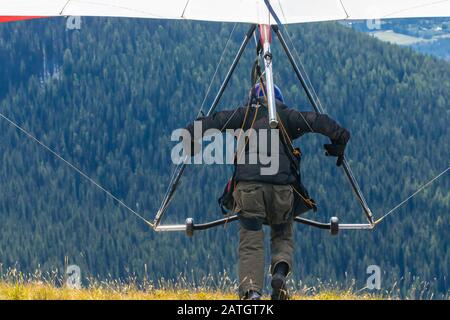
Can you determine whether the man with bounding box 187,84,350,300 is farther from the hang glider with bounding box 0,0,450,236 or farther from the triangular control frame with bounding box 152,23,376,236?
the hang glider with bounding box 0,0,450,236

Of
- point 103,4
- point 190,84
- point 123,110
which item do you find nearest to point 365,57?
point 190,84

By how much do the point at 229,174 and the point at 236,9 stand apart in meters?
137

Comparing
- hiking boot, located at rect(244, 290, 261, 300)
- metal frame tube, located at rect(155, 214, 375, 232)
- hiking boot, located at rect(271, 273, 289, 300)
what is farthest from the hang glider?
hiking boot, located at rect(244, 290, 261, 300)

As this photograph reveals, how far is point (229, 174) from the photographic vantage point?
149 meters

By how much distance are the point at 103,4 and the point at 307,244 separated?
126 m

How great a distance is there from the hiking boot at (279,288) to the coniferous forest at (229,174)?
101 m

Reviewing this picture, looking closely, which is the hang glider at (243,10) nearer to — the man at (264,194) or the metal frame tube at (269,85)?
the metal frame tube at (269,85)

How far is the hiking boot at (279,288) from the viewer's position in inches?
330

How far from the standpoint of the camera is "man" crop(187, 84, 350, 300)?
344 inches

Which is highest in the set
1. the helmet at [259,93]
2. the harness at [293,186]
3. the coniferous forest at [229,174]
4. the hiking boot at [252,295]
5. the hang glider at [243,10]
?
the hang glider at [243,10]

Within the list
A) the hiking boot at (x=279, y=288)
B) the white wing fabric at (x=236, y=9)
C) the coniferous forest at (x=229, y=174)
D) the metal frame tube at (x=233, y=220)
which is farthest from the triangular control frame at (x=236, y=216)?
the coniferous forest at (x=229, y=174)

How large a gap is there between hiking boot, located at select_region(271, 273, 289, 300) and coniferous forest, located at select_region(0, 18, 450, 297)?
101 metres
